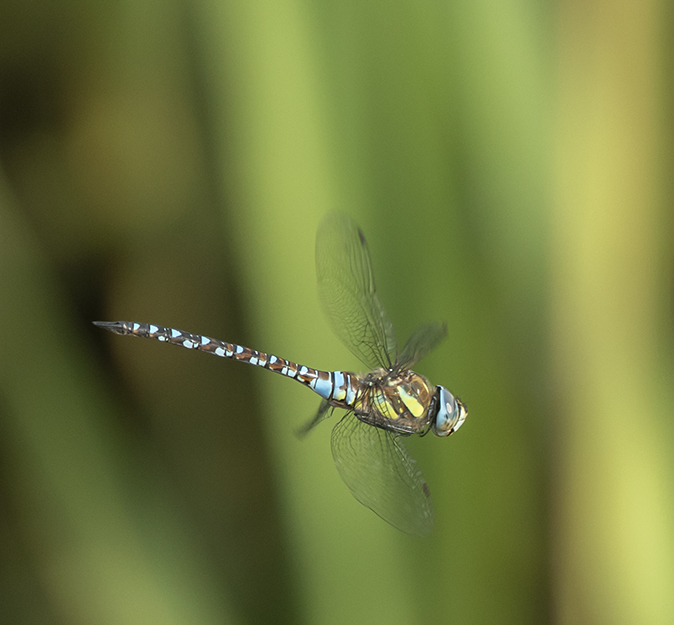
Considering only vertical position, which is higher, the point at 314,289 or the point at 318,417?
the point at 314,289

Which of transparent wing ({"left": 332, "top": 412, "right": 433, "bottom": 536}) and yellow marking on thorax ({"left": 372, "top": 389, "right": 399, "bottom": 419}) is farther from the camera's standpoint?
yellow marking on thorax ({"left": 372, "top": 389, "right": 399, "bottom": 419})

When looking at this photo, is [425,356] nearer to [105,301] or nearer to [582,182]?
[582,182]

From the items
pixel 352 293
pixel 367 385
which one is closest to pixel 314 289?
pixel 352 293

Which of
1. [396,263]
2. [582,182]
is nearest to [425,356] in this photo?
[396,263]

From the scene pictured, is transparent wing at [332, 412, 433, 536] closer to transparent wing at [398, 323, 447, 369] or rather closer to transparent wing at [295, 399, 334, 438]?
transparent wing at [295, 399, 334, 438]

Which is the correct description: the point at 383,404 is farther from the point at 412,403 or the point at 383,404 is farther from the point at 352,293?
the point at 352,293

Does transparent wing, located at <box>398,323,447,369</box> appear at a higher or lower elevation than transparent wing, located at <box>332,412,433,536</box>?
higher

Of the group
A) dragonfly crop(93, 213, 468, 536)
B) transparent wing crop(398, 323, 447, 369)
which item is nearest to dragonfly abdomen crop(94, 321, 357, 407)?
dragonfly crop(93, 213, 468, 536)

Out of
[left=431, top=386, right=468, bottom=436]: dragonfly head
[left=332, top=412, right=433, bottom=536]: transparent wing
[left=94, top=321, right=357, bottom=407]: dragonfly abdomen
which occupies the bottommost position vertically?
[left=332, top=412, right=433, bottom=536]: transparent wing
